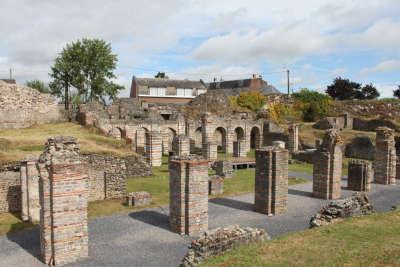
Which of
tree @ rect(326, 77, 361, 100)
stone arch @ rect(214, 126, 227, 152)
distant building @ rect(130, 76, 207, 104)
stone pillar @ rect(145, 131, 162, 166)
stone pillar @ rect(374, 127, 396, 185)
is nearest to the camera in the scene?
stone pillar @ rect(374, 127, 396, 185)

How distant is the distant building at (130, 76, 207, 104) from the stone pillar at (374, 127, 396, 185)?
158ft

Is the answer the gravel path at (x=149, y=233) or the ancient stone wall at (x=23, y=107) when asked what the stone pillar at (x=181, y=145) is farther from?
the ancient stone wall at (x=23, y=107)

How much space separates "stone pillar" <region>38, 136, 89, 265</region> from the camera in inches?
341

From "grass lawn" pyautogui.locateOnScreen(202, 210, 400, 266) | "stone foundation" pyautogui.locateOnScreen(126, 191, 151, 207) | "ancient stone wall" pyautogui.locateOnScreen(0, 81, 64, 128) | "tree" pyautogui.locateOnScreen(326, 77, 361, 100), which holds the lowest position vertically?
"stone foundation" pyautogui.locateOnScreen(126, 191, 151, 207)

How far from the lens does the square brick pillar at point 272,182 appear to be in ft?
43.1

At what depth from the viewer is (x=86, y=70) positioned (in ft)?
156

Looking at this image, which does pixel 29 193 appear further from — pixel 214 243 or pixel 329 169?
pixel 329 169

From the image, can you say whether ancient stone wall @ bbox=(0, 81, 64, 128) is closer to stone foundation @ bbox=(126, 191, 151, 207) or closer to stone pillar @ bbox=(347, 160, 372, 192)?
stone foundation @ bbox=(126, 191, 151, 207)

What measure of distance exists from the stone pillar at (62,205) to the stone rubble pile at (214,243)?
2953 mm

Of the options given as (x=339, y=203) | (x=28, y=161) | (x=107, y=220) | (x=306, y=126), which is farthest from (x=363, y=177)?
(x=306, y=126)

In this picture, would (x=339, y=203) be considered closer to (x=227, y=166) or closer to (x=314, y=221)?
(x=314, y=221)

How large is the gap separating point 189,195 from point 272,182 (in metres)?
3.80

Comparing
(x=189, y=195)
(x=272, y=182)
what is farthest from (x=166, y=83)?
(x=189, y=195)

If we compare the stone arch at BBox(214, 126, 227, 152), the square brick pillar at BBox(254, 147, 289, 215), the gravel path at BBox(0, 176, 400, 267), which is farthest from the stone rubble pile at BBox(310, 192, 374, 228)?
the stone arch at BBox(214, 126, 227, 152)
